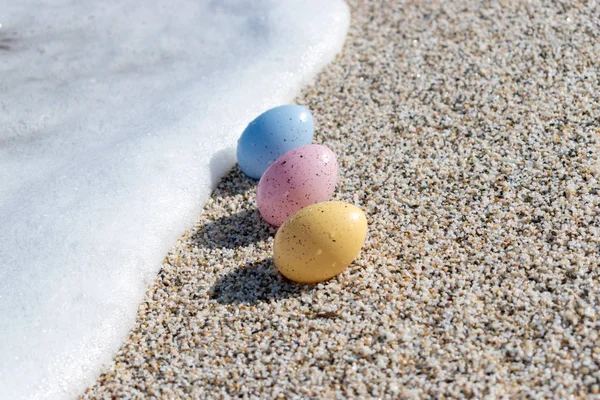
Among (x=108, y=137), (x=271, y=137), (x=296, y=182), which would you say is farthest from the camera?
(x=108, y=137)

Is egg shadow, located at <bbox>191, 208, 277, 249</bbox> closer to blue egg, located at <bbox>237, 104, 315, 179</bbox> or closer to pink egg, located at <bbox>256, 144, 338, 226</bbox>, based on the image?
pink egg, located at <bbox>256, 144, 338, 226</bbox>

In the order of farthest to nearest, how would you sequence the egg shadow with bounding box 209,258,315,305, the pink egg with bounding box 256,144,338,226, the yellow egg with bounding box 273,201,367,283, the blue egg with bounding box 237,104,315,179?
the blue egg with bounding box 237,104,315,179 → the pink egg with bounding box 256,144,338,226 → the egg shadow with bounding box 209,258,315,305 → the yellow egg with bounding box 273,201,367,283

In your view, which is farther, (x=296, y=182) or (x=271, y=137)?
(x=271, y=137)

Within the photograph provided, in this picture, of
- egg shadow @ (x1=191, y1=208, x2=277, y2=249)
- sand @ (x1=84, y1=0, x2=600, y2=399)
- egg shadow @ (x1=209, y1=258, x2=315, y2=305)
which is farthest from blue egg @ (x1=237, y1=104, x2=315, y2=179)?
egg shadow @ (x1=209, y1=258, x2=315, y2=305)

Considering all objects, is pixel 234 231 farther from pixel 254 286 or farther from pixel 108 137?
pixel 108 137

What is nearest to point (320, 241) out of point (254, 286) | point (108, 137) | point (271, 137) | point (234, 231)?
point (254, 286)

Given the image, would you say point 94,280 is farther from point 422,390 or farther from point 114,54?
point 114,54

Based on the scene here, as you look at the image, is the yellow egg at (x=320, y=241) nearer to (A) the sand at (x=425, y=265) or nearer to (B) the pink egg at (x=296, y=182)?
(A) the sand at (x=425, y=265)
